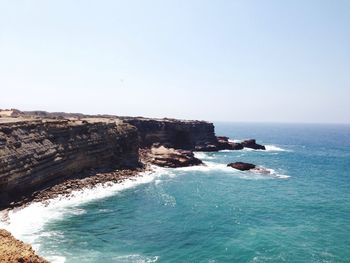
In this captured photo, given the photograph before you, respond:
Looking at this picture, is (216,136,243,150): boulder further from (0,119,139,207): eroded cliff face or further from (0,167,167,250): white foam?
(0,167,167,250): white foam

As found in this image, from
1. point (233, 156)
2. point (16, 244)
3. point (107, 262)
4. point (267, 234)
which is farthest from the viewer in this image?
point (233, 156)

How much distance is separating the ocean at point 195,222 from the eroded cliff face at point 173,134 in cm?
4616

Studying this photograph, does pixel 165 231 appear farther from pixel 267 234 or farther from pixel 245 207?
pixel 245 207

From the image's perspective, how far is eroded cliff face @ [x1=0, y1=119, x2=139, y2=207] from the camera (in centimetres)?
5569

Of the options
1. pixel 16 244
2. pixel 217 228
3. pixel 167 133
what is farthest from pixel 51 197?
pixel 167 133

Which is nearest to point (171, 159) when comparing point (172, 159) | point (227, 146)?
point (172, 159)

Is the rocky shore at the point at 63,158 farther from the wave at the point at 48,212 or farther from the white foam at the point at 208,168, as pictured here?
the white foam at the point at 208,168

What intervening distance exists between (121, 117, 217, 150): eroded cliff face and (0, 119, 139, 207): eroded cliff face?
95.2 feet

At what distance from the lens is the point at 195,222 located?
49375 mm

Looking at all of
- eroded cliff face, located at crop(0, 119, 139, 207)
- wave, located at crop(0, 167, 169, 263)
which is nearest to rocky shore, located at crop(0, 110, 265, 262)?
eroded cliff face, located at crop(0, 119, 139, 207)

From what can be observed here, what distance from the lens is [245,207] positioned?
187ft

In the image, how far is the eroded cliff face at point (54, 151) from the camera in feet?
183

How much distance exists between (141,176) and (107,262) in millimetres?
44081

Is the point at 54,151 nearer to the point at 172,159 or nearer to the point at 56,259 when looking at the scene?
the point at 56,259
